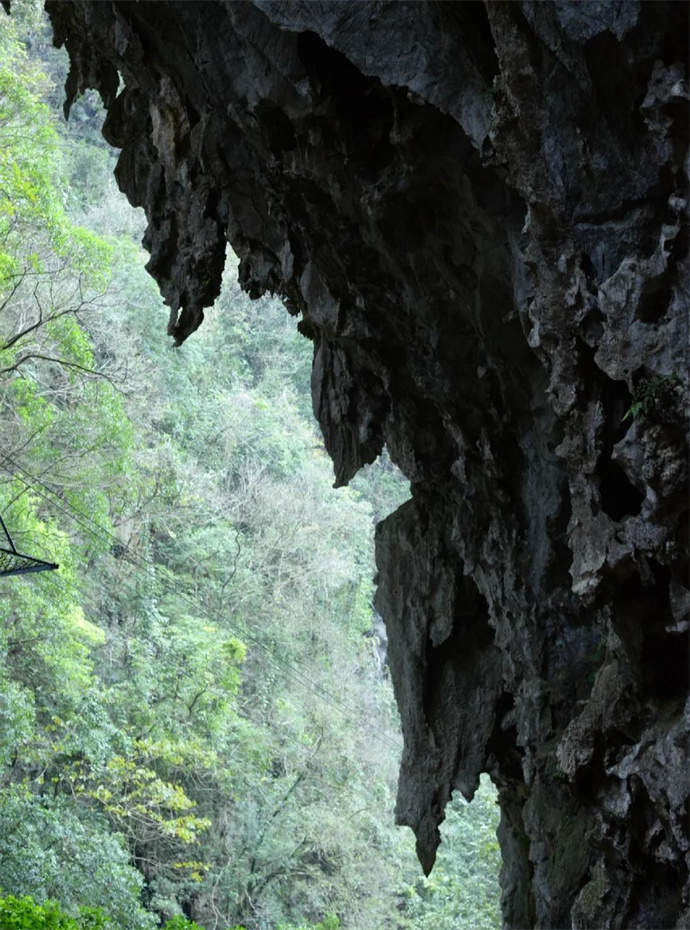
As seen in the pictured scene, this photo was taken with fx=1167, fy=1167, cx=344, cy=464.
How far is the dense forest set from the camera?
14117 millimetres

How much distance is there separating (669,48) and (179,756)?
1424cm

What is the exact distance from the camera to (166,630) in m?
A: 19.1

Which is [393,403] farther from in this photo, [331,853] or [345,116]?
[331,853]

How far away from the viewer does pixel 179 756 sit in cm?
1633

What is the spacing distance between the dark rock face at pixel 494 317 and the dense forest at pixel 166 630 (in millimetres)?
3865

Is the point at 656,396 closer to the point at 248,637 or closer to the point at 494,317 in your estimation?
the point at 494,317

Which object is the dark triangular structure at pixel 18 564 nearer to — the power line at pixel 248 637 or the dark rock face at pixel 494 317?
the dark rock face at pixel 494 317

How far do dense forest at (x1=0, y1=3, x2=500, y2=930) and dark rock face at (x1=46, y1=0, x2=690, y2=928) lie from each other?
3.87 metres

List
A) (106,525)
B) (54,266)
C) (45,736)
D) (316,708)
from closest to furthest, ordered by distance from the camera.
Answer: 1. (45,736)
2. (54,266)
3. (106,525)
4. (316,708)

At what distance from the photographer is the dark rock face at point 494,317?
151 inches

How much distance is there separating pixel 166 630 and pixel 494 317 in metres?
14.5

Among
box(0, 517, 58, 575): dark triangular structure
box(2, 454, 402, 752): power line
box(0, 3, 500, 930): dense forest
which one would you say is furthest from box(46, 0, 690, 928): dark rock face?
box(2, 454, 402, 752): power line

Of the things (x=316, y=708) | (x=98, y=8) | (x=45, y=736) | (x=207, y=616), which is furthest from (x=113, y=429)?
(x=98, y=8)

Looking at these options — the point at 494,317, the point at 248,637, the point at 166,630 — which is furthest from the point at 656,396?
the point at 248,637
